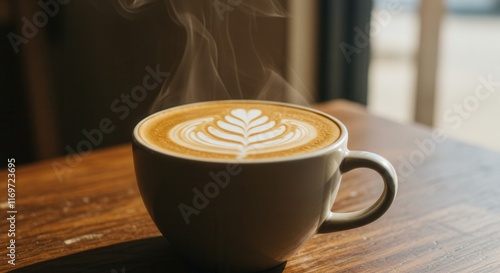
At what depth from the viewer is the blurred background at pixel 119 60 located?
1644 mm

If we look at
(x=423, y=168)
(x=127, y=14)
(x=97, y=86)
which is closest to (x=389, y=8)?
(x=127, y=14)

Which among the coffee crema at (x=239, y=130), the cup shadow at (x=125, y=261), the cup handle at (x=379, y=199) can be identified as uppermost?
the coffee crema at (x=239, y=130)

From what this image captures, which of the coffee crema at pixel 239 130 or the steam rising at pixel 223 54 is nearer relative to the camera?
the coffee crema at pixel 239 130

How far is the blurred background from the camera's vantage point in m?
1.64

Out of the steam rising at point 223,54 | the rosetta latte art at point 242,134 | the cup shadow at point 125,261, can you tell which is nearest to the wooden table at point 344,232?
the cup shadow at point 125,261

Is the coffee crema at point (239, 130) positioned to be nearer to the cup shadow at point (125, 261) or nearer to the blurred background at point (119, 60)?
the cup shadow at point (125, 261)

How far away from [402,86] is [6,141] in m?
3.05

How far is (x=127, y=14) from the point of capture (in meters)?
1.66

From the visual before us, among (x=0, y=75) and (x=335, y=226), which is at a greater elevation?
(x=335, y=226)

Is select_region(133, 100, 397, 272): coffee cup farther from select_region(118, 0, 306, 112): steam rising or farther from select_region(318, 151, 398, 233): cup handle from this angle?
select_region(118, 0, 306, 112): steam rising

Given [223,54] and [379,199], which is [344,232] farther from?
[223,54]

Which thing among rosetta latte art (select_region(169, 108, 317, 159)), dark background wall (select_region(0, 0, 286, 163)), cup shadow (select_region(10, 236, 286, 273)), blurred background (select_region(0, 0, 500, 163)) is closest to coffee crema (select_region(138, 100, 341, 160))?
rosetta latte art (select_region(169, 108, 317, 159))

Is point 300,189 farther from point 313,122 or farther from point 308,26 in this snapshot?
point 308,26

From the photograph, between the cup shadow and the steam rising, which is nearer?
the cup shadow
